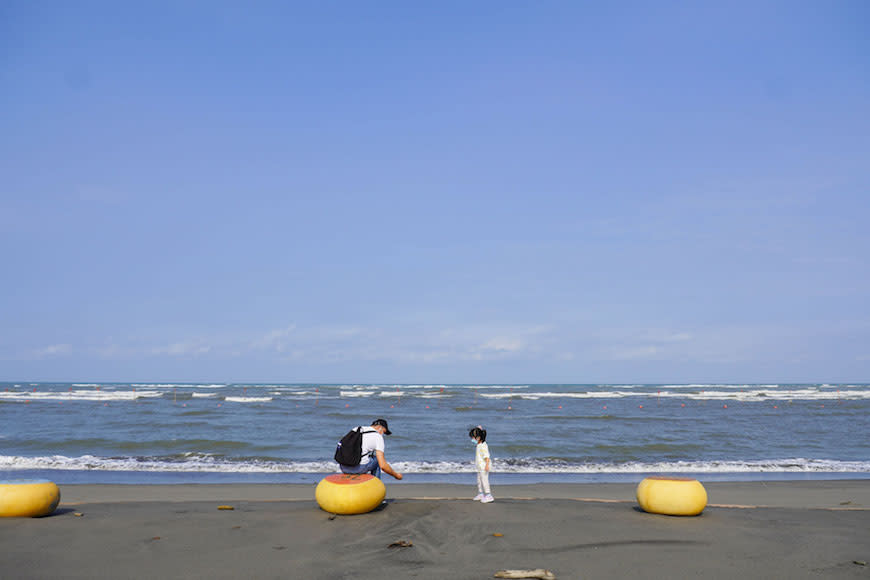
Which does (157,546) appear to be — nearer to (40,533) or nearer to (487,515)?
(40,533)

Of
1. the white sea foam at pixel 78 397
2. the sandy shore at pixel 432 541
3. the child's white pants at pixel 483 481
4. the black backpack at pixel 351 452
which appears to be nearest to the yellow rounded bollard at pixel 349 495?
the sandy shore at pixel 432 541

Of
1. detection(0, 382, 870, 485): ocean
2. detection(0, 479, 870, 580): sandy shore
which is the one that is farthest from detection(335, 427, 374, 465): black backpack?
detection(0, 382, 870, 485): ocean

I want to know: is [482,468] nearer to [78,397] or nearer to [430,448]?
[430,448]

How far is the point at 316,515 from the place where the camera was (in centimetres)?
887

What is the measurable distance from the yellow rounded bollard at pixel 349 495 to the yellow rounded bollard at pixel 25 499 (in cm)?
360

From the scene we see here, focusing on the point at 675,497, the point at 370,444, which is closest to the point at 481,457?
the point at 370,444

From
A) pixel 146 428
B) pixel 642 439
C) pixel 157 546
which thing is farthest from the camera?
pixel 146 428

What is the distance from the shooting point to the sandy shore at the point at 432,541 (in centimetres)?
634

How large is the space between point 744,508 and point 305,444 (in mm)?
14233

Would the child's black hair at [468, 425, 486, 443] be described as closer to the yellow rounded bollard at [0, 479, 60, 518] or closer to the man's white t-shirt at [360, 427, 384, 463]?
the man's white t-shirt at [360, 427, 384, 463]

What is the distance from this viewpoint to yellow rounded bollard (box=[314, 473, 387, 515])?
28.3 ft

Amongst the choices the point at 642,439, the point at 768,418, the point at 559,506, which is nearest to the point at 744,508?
the point at 559,506

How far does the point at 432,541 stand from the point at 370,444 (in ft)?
8.00

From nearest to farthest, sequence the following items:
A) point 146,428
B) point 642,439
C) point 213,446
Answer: point 213,446, point 642,439, point 146,428
